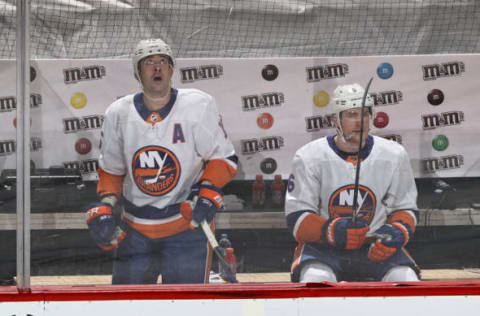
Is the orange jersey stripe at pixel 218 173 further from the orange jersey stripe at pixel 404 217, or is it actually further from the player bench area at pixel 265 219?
the orange jersey stripe at pixel 404 217

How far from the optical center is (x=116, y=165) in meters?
2.55

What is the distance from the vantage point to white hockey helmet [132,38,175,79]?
8.30ft

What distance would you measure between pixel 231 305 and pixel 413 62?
1.07 m

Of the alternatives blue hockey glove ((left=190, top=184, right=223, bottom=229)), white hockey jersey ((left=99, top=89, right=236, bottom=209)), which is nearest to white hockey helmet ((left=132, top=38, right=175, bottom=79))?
white hockey jersey ((left=99, top=89, right=236, bottom=209))

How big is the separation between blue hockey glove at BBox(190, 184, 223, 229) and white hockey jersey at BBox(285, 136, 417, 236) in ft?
0.84

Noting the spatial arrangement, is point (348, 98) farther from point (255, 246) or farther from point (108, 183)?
point (108, 183)

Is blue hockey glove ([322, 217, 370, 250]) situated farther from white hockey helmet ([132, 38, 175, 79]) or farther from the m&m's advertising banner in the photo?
white hockey helmet ([132, 38, 175, 79])

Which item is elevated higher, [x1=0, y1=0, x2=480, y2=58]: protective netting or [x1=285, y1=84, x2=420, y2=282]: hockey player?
[x1=0, y1=0, x2=480, y2=58]: protective netting

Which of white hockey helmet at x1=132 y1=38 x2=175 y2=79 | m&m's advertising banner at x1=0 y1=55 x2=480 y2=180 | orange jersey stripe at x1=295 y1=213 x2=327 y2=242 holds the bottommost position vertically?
orange jersey stripe at x1=295 y1=213 x2=327 y2=242

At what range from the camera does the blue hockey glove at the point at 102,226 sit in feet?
8.33

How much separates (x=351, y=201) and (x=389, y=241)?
21 centimetres

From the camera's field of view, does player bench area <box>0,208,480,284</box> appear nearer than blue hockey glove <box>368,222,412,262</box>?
Yes

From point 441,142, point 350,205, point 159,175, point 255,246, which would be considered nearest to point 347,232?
point 350,205

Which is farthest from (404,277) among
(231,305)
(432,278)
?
(231,305)
